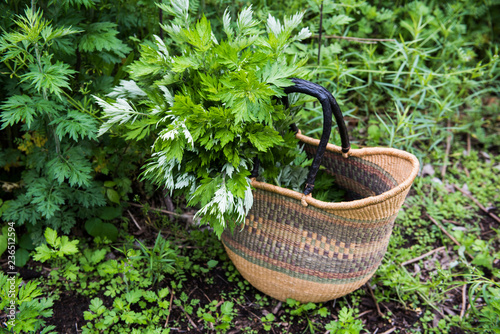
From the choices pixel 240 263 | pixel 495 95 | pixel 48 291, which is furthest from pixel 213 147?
pixel 495 95

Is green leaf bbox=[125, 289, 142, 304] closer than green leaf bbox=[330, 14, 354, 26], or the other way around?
green leaf bbox=[125, 289, 142, 304]

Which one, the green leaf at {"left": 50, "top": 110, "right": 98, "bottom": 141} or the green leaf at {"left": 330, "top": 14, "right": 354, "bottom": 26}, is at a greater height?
the green leaf at {"left": 330, "top": 14, "right": 354, "bottom": 26}

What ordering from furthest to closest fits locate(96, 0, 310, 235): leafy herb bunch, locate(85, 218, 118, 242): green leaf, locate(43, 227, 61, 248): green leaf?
locate(85, 218, 118, 242): green leaf, locate(43, 227, 61, 248): green leaf, locate(96, 0, 310, 235): leafy herb bunch

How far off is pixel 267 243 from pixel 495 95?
2960 millimetres

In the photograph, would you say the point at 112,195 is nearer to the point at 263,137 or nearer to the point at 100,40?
the point at 100,40

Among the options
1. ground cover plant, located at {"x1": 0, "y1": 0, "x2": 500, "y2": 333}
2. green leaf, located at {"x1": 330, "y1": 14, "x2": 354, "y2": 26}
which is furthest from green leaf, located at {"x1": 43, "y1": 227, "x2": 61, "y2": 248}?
green leaf, located at {"x1": 330, "y1": 14, "x2": 354, "y2": 26}

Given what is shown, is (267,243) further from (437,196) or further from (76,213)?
(437,196)

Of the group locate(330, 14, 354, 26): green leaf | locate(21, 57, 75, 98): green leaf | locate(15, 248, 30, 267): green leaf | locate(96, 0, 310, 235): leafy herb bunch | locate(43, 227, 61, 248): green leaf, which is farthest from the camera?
locate(330, 14, 354, 26): green leaf

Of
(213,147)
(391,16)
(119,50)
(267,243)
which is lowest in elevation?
(267,243)

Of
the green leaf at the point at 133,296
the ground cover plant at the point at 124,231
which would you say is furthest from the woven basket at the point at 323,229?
the green leaf at the point at 133,296

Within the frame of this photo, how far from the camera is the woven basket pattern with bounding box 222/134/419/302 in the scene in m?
1.64

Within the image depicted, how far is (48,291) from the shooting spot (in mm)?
1978

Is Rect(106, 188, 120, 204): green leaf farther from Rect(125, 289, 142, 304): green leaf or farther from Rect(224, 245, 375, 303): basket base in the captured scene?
Rect(224, 245, 375, 303): basket base

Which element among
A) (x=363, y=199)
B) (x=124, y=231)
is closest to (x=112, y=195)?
(x=124, y=231)
